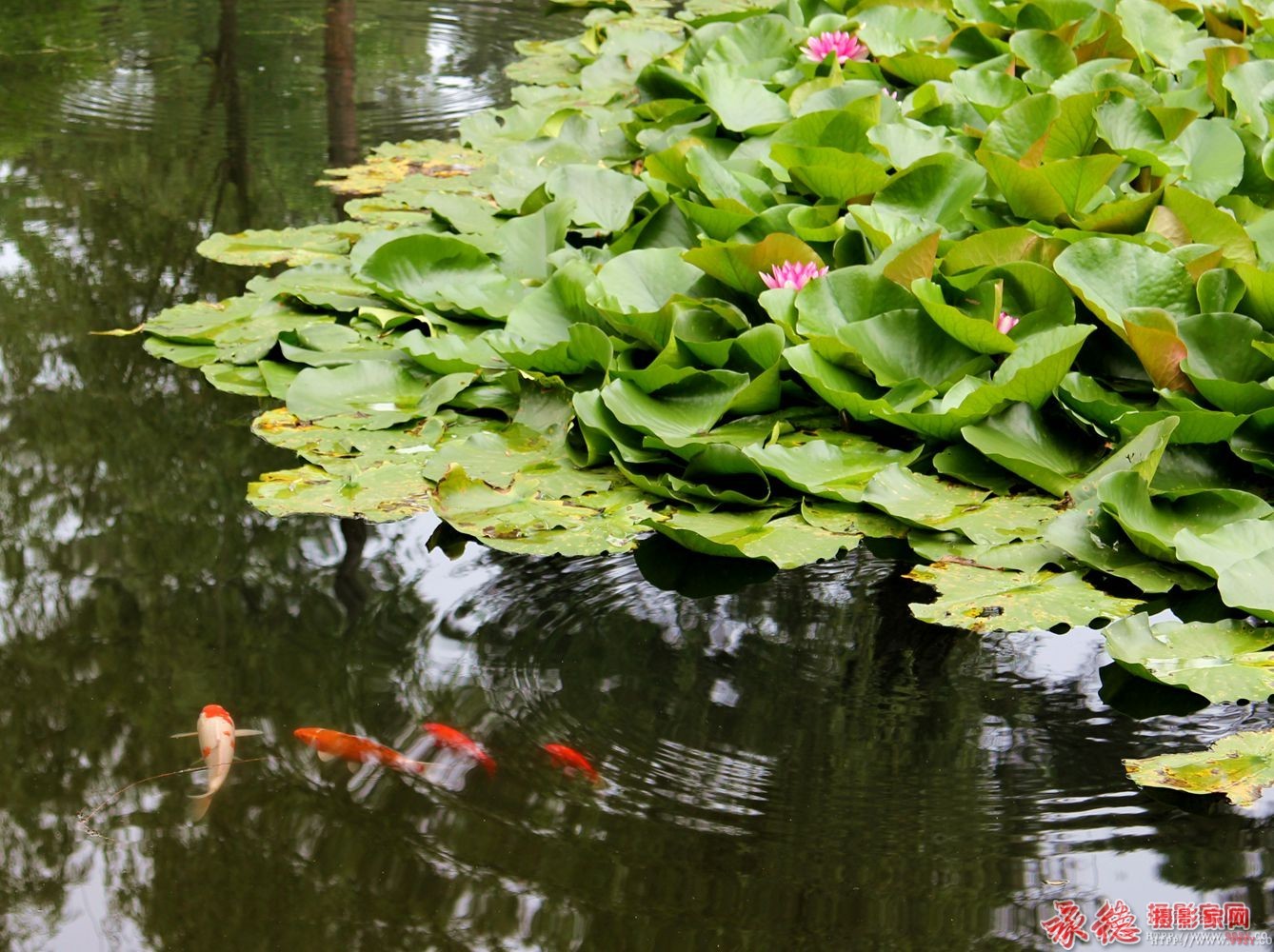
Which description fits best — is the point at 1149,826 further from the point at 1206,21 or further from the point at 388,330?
the point at 1206,21

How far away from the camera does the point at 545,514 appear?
2156 mm

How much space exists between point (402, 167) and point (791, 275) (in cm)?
175

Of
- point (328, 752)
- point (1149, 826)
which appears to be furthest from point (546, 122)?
point (1149, 826)

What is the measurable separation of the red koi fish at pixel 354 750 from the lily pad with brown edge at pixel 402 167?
7.62 feet

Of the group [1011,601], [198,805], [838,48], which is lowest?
[198,805]

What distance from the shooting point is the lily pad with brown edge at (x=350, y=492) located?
2.19 m

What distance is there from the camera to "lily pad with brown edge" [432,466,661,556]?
210 centimetres

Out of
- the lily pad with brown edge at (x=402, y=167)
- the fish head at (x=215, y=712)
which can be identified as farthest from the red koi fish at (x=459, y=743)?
the lily pad with brown edge at (x=402, y=167)

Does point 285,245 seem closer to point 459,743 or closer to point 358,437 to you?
point 358,437

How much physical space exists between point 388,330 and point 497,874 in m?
1.57

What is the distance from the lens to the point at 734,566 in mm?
2096

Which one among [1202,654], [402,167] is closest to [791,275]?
[1202,654]

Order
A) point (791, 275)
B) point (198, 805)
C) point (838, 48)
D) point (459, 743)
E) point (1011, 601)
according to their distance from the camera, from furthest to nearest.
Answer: point (838, 48) → point (791, 275) → point (1011, 601) → point (459, 743) → point (198, 805)

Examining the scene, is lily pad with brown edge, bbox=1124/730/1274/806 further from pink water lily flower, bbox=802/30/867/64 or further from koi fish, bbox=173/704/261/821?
pink water lily flower, bbox=802/30/867/64
